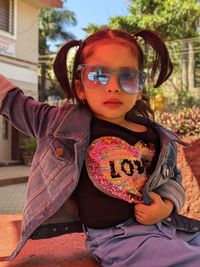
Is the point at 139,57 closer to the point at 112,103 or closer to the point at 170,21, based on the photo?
the point at 112,103

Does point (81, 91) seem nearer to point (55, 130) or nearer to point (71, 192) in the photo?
point (55, 130)

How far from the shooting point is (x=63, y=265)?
6.30ft

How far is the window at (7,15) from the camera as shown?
49.3 feet

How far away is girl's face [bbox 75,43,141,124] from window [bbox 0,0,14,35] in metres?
13.7

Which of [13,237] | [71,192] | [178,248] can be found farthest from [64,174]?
[13,237]

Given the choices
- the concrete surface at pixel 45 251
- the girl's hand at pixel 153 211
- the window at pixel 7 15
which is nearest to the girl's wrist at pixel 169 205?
the girl's hand at pixel 153 211

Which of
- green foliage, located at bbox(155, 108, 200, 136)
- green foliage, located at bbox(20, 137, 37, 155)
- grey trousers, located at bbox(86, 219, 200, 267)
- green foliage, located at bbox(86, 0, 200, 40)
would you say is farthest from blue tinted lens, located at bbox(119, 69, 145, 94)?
green foliage, located at bbox(86, 0, 200, 40)

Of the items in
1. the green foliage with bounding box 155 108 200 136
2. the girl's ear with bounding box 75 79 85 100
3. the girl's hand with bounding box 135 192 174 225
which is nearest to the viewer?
the girl's hand with bounding box 135 192 174 225

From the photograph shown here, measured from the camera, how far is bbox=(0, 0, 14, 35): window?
1503cm

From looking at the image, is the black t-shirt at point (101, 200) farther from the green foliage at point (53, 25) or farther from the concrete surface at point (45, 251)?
the green foliage at point (53, 25)

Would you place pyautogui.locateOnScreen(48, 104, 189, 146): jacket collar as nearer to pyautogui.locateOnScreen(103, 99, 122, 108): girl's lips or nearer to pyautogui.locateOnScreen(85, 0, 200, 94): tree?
pyautogui.locateOnScreen(103, 99, 122, 108): girl's lips

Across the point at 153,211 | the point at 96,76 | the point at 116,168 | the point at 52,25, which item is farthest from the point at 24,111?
the point at 52,25

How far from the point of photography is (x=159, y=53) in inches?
84.6

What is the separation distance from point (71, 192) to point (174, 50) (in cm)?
2096
